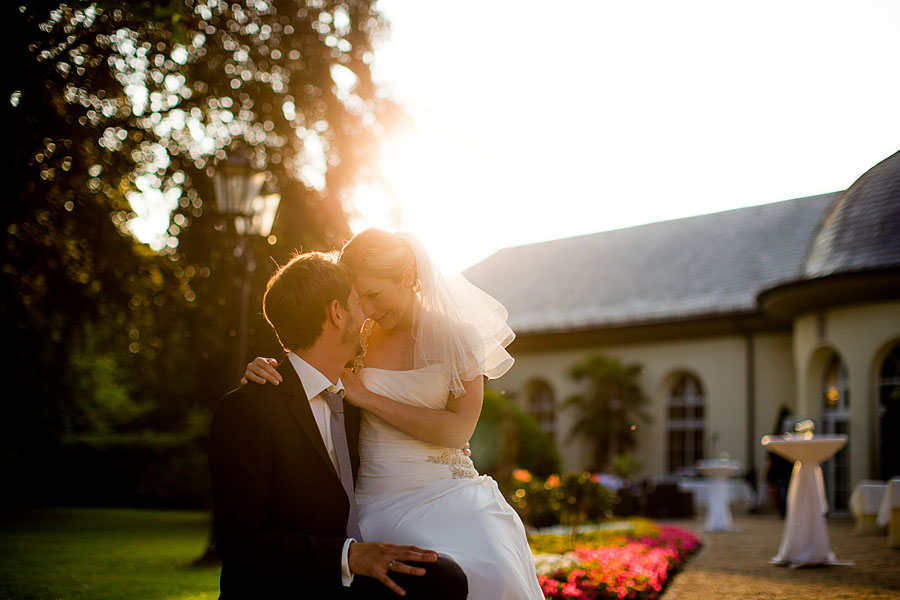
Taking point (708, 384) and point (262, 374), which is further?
point (708, 384)

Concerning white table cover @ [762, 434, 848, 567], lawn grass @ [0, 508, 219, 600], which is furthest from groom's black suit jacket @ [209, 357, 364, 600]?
white table cover @ [762, 434, 848, 567]

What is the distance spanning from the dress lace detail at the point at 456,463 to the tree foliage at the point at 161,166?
7124 millimetres

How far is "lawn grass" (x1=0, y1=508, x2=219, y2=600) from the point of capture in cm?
639

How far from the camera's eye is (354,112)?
15844 millimetres

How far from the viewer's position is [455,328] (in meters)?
4.28

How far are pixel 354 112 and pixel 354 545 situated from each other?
13526 millimetres

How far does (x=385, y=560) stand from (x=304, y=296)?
1.01 m

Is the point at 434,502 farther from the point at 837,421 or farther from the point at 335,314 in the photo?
Answer: the point at 837,421

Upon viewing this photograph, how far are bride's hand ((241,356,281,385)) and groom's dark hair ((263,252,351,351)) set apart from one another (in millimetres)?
157

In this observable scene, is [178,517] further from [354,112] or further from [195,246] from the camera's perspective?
[354,112]

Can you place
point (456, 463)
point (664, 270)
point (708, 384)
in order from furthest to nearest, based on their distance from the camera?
point (664, 270), point (708, 384), point (456, 463)

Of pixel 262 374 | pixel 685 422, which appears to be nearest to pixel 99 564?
pixel 262 374

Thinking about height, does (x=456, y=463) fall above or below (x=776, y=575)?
above

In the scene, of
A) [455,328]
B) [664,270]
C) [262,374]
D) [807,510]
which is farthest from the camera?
[664,270]
